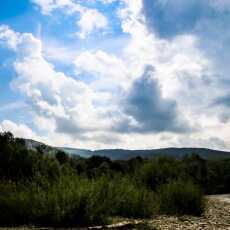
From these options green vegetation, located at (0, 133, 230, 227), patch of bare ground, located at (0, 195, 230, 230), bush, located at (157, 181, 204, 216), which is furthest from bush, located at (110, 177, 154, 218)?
bush, located at (157, 181, 204, 216)

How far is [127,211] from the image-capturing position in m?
13.8

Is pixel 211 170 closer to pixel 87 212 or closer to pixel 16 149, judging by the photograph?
pixel 16 149

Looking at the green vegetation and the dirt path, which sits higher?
the green vegetation

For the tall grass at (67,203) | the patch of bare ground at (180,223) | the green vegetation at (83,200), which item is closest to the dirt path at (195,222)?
the patch of bare ground at (180,223)

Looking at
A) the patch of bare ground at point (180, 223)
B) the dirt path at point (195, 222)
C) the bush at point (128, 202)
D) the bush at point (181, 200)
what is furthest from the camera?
the bush at point (181, 200)

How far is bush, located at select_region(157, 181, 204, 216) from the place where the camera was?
15.4m

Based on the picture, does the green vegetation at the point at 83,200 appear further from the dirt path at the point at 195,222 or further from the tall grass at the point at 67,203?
the dirt path at the point at 195,222

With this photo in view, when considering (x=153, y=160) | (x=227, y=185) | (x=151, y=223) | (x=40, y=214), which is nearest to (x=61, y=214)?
(x=40, y=214)

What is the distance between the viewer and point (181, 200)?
15945mm

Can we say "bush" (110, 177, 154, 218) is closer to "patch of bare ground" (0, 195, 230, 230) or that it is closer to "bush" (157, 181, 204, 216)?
"patch of bare ground" (0, 195, 230, 230)

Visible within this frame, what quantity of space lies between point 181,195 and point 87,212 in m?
5.02

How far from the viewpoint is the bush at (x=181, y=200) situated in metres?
15.4

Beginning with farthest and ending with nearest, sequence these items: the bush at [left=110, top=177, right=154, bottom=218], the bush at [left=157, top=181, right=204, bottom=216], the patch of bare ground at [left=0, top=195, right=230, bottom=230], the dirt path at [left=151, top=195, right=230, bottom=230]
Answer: the bush at [left=157, top=181, right=204, bottom=216], the bush at [left=110, top=177, right=154, bottom=218], the dirt path at [left=151, top=195, right=230, bottom=230], the patch of bare ground at [left=0, top=195, right=230, bottom=230]

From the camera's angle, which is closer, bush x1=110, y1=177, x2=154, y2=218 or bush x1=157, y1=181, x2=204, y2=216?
bush x1=110, y1=177, x2=154, y2=218
